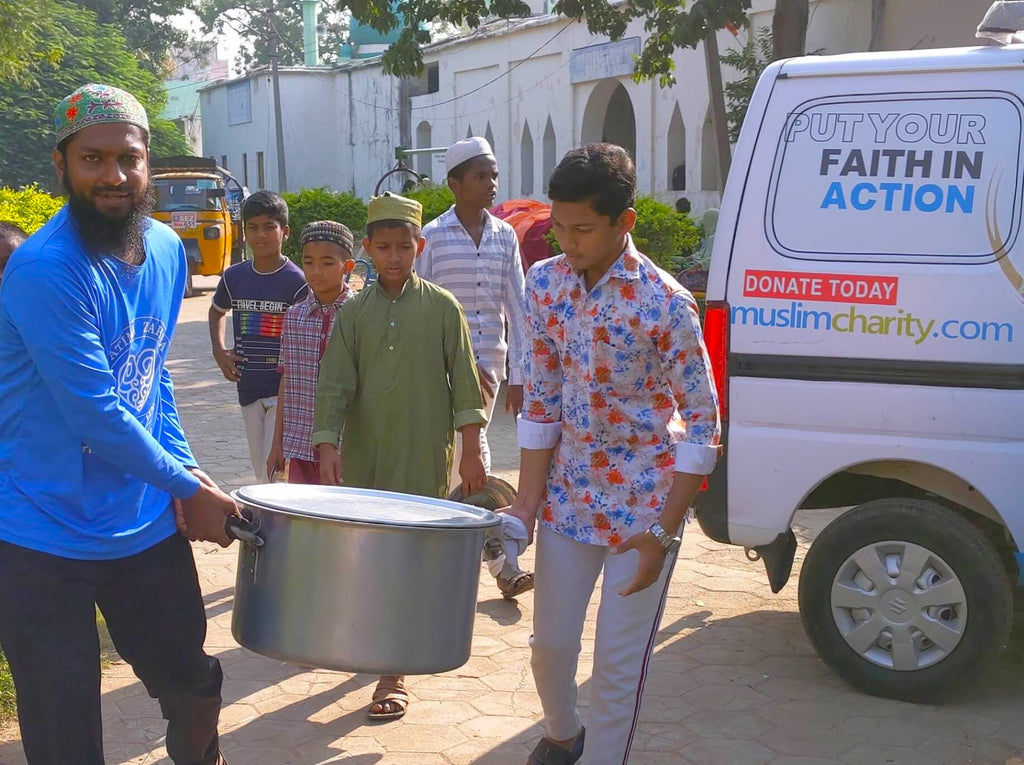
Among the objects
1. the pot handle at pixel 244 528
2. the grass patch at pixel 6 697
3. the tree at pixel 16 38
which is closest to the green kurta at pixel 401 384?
the pot handle at pixel 244 528

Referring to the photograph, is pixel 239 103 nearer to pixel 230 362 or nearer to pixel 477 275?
pixel 230 362

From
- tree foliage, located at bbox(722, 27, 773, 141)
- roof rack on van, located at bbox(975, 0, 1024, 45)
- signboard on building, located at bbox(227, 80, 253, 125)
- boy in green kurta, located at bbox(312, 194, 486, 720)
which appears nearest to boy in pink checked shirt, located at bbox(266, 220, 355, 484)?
boy in green kurta, located at bbox(312, 194, 486, 720)

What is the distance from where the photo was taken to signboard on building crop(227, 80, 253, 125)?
45750 mm

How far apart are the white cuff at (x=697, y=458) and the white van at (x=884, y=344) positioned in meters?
1.39

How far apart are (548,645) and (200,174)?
21.7 meters

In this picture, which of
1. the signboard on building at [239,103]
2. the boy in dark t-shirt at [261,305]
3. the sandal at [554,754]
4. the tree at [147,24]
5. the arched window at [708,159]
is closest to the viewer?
the sandal at [554,754]

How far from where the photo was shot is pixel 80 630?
9.32 feet

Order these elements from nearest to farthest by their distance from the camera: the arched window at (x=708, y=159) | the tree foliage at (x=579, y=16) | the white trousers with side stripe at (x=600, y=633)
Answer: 1. the white trousers with side stripe at (x=600, y=633)
2. the tree foliage at (x=579, y=16)
3. the arched window at (x=708, y=159)

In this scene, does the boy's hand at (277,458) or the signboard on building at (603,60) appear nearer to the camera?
the boy's hand at (277,458)

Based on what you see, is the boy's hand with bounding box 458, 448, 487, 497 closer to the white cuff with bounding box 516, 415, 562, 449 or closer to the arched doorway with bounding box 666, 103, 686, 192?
the white cuff with bounding box 516, 415, 562, 449

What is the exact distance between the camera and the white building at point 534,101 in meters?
16.3

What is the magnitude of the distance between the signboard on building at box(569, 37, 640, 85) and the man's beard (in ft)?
60.9

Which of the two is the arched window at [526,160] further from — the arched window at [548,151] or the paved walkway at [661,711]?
the paved walkway at [661,711]

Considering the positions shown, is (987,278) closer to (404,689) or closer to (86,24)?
(404,689)
